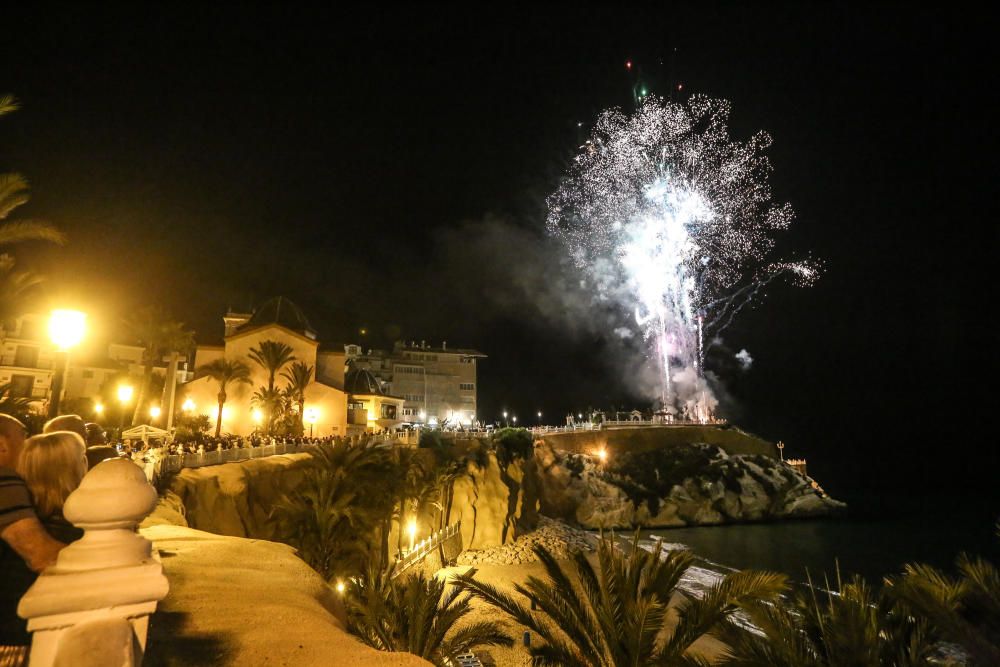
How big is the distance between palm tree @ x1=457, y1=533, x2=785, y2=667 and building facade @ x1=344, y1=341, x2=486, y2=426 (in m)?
56.7

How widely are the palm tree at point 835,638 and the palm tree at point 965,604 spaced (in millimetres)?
404

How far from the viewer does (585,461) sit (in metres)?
56.1

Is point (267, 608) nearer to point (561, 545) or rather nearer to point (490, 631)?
point (490, 631)

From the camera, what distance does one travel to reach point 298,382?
124 ft

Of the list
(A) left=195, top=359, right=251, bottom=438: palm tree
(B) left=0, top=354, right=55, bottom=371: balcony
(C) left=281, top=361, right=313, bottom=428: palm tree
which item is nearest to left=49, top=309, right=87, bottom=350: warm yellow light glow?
(C) left=281, top=361, right=313, bottom=428: palm tree

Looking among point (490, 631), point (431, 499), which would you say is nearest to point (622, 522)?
point (431, 499)

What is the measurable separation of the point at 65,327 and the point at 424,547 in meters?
21.1

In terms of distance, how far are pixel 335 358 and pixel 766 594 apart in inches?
1610

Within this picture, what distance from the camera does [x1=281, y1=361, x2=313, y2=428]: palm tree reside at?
37688 millimetres

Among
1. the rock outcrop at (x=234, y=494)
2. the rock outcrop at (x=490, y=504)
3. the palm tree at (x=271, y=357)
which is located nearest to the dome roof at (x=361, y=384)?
the palm tree at (x=271, y=357)

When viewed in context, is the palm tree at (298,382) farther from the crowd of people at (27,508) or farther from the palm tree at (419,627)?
the crowd of people at (27,508)

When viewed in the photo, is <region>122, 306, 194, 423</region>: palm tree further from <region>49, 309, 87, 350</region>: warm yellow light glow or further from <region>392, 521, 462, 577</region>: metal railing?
<region>49, 309, 87, 350</region>: warm yellow light glow

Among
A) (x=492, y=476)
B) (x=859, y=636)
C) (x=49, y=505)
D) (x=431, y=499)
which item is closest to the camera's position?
(x=49, y=505)

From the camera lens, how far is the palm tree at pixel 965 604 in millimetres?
8438
